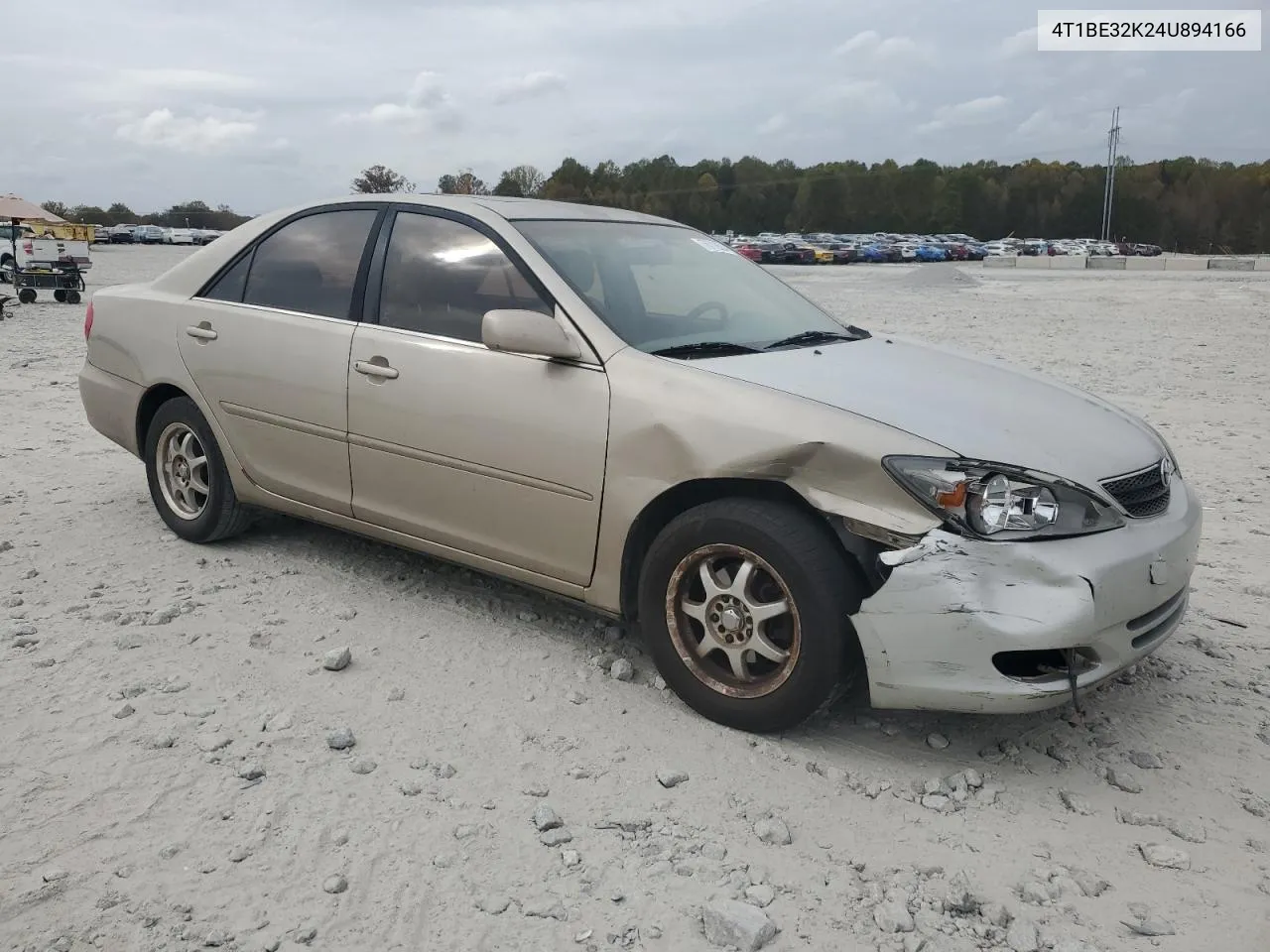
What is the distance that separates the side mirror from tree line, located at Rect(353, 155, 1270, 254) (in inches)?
4070

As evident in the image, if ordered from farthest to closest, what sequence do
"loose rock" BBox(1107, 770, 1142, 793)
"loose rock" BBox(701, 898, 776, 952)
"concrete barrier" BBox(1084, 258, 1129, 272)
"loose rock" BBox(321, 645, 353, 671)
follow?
"concrete barrier" BBox(1084, 258, 1129, 272) → "loose rock" BBox(321, 645, 353, 671) → "loose rock" BBox(1107, 770, 1142, 793) → "loose rock" BBox(701, 898, 776, 952)

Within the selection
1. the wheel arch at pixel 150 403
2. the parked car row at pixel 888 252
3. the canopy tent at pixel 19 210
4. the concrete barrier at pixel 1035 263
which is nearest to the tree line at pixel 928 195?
the parked car row at pixel 888 252

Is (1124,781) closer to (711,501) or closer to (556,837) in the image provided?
(711,501)

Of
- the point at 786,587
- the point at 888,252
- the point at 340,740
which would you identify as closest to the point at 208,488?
the point at 340,740

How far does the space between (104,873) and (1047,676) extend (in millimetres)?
2490

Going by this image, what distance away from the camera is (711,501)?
3320 millimetres

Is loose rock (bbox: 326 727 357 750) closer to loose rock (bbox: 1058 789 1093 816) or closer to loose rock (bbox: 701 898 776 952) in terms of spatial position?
loose rock (bbox: 701 898 776 952)

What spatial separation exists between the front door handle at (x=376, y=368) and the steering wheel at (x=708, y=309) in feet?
3.72

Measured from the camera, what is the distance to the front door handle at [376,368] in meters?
4.00

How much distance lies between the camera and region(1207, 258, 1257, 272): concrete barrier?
40656 mm

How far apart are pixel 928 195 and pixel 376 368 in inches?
4948

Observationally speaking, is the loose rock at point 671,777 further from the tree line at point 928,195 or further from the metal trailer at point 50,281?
the tree line at point 928,195

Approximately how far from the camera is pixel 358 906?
2490 mm

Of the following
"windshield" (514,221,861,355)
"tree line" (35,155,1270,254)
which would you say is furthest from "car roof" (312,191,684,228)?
"tree line" (35,155,1270,254)
